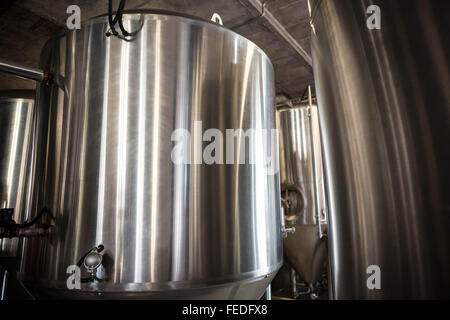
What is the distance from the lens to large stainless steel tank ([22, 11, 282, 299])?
35.4 inches

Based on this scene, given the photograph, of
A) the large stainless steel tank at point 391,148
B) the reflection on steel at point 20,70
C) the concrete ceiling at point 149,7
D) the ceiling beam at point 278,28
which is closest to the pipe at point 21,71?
the reflection on steel at point 20,70

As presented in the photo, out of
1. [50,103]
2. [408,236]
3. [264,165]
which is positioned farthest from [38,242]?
[408,236]

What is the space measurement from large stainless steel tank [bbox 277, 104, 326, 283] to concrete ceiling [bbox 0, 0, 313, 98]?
31.9 inches

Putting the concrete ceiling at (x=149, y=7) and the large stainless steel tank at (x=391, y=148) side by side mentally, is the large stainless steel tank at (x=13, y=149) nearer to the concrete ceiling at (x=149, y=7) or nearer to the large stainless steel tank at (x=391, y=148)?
the concrete ceiling at (x=149, y=7)

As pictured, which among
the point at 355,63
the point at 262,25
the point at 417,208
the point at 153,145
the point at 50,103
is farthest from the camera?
the point at 262,25

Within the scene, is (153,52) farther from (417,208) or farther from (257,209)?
(417,208)

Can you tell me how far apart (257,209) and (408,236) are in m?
0.71

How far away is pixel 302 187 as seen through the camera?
2725mm

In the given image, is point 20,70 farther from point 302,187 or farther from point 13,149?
point 302,187

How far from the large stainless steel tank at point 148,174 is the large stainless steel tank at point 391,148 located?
0.48m

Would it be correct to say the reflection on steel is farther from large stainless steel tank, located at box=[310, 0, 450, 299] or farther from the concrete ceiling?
the concrete ceiling

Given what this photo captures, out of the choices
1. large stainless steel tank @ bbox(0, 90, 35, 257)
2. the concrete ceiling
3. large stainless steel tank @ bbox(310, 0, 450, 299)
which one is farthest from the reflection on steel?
the concrete ceiling

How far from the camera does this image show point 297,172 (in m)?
2.78

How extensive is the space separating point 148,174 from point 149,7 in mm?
2111
